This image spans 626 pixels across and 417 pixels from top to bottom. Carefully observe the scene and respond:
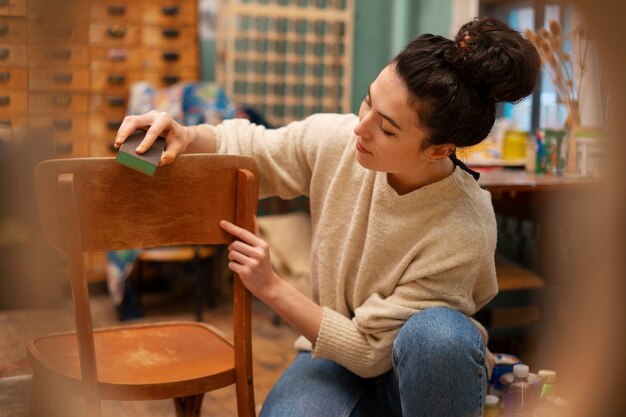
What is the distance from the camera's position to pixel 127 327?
1248mm

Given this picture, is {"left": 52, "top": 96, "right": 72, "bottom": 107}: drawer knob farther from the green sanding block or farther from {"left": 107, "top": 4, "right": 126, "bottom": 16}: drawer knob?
{"left": 107, "top": 4, "right": 126, "bottom": 16}: drawer knob

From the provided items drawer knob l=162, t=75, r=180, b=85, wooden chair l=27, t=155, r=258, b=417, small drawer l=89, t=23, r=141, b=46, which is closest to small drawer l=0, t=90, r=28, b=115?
wooden chair l=27, t=155, r=258, b=417

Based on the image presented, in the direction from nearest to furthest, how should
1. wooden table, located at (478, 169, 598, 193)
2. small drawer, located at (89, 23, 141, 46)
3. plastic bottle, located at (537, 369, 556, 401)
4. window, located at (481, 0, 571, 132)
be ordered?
plastic bottle, located at (537, 369, 556, 401)
wooden table, located at (478, 169, 598, 193)
window, located at (481, 0, 571, 132)
small drawer, located at (89, 23, 141, 46)

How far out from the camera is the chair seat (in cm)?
100

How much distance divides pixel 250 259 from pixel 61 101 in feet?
2.41

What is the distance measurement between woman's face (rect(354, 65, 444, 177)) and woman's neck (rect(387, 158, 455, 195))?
0.08 m

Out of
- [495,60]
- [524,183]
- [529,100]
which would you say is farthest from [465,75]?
[529,100]

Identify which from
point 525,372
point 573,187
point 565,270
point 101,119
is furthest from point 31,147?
point 101,119

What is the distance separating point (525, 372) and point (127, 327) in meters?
0.70

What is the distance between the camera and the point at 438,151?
3.47ft

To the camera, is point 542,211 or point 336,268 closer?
point 336,268

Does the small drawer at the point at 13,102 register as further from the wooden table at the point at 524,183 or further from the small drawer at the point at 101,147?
the small drawer at the point at 101,147

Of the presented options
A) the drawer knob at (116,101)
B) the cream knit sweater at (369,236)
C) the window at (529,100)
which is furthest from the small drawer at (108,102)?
the cream knit sweater at (369,236)

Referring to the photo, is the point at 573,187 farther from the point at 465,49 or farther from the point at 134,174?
the point at 134,174
